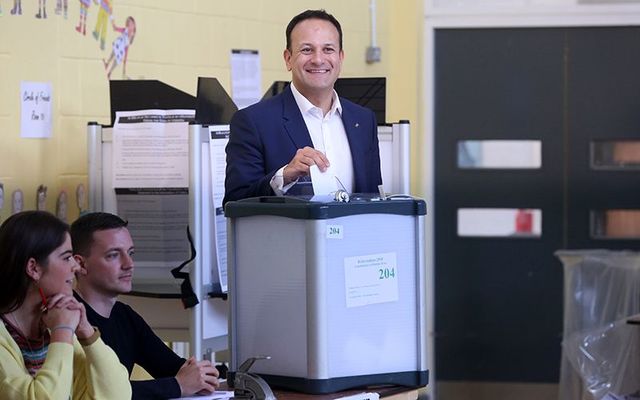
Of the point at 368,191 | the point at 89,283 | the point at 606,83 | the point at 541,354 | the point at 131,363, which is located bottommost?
the point at 541,354

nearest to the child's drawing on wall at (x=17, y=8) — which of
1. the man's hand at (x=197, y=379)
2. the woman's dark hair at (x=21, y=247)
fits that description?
the woman's dark hair at (x=21, y=247)

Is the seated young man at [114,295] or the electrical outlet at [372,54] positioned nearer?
the seated young man at [114,295]

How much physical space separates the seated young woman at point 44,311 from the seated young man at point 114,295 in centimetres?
26

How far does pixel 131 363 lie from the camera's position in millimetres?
2719

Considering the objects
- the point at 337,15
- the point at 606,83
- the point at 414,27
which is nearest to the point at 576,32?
the point at 606,83

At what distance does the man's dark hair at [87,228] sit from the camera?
2.70 meters

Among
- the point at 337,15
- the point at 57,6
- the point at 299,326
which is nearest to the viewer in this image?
the point at 299,326

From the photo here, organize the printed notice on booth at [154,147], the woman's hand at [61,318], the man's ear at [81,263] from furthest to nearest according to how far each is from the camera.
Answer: the printed notice on booth at [154,147] < the man's ear at [81,263] < the woman's hand at [61,318]

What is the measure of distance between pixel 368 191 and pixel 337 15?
8.98 ft

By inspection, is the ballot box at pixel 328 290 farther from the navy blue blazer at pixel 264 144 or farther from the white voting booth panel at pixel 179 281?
the white voting booth panel at pixel 179 281

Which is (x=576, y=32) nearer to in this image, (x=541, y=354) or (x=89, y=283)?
(x=541, y=354)

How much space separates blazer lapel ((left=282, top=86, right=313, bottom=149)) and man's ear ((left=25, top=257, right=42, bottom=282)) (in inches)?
29.6

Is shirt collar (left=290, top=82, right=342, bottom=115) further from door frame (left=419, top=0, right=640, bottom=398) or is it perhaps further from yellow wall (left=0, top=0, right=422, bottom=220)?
door frame (left=419, top=0, right=640, bottom=398)

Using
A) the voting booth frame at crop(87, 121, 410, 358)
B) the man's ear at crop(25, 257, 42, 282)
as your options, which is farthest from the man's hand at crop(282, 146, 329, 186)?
the voting booth frame at crop(87, 121, 410, 358)
